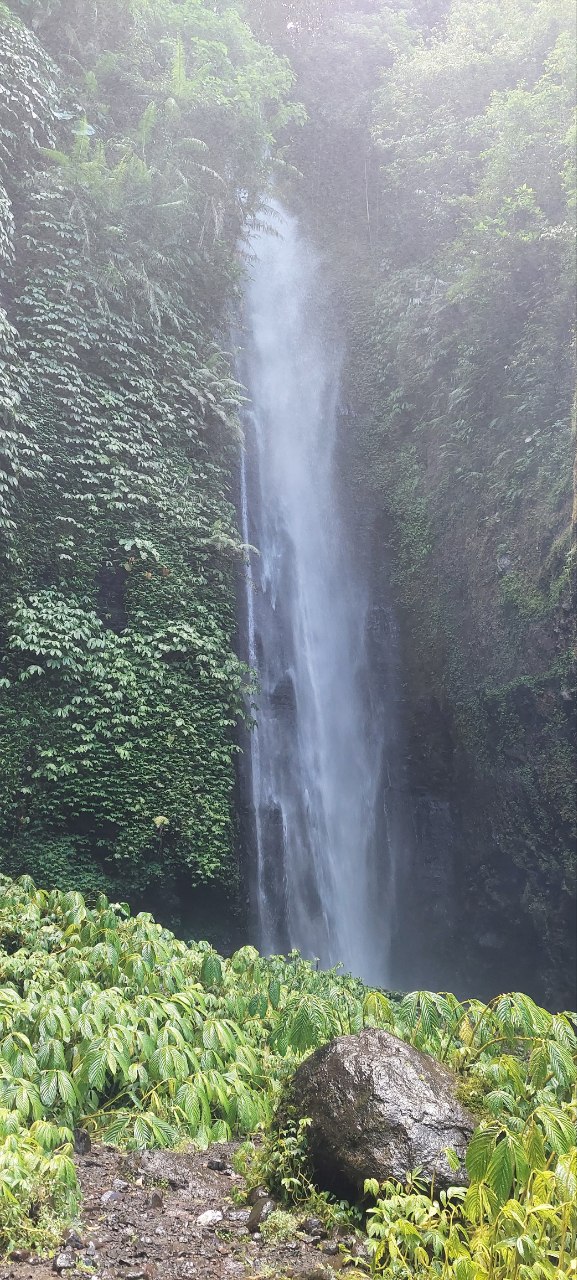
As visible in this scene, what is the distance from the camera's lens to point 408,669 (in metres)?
11.5

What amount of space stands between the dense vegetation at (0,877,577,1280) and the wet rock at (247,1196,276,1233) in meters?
0.10

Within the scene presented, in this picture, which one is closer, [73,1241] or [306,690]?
[73,1241]

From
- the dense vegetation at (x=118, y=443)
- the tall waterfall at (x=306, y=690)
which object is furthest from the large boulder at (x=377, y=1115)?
the tall waterfall at (x=306, y=690)

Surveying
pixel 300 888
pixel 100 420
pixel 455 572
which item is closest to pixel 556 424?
pixel 455 572

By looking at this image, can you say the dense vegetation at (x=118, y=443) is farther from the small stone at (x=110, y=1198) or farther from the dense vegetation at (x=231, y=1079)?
the small stone at (x=110, y=1198)

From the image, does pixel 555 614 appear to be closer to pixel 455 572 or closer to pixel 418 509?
pixel 455 572

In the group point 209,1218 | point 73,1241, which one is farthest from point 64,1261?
point 209,1218

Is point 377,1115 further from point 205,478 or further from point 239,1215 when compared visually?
point 205,478

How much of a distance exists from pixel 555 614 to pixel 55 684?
6102mm

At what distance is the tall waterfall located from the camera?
1008 centimetres

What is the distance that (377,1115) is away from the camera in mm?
3188

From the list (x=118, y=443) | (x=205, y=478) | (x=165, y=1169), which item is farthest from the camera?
(x=205, y=478)

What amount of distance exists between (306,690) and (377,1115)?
26.8 feet

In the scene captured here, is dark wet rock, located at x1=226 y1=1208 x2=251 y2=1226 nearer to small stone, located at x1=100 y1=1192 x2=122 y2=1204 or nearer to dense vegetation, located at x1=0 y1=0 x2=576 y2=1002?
small stone, located at x1=100 y1=1192 x2=122 y2=1204
